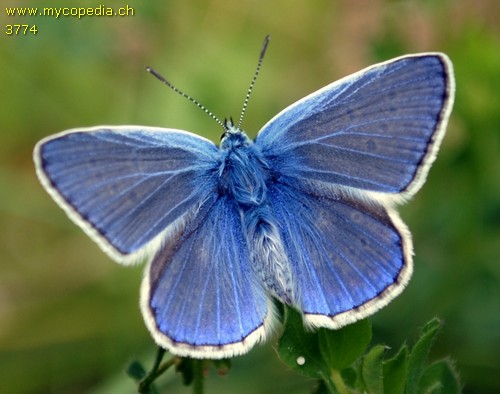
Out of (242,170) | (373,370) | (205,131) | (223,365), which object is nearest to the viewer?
(373,370)

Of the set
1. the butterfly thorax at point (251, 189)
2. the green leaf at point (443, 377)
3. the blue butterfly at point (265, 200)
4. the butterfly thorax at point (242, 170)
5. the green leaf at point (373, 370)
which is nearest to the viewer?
the green leaf at point (373, 370)

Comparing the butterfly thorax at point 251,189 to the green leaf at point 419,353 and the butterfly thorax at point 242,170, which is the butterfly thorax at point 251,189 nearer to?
the butterfly thorax at point 242,170

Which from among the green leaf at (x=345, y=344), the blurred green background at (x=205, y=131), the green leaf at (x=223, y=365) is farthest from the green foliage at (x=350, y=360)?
the blurred green background at (x=205, y=131)

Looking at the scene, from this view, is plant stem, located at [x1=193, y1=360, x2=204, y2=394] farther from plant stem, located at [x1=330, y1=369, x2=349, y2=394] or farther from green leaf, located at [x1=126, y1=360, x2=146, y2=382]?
plant stem, located at [x1=330, y1=369, x2=349, y2=394]

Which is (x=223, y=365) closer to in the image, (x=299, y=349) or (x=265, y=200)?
(x=299, y=349)

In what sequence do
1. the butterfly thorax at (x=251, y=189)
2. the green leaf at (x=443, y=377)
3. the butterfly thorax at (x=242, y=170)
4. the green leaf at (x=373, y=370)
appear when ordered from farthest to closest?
the butterfly thorax at (x=242, y=170)
the butterfly thorax at (x=251, y=189)
the green leaf at (x=443, y=377)
the green leaf at (x=373, y=370)

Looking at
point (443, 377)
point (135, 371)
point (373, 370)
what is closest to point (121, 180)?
point (135, 371)
